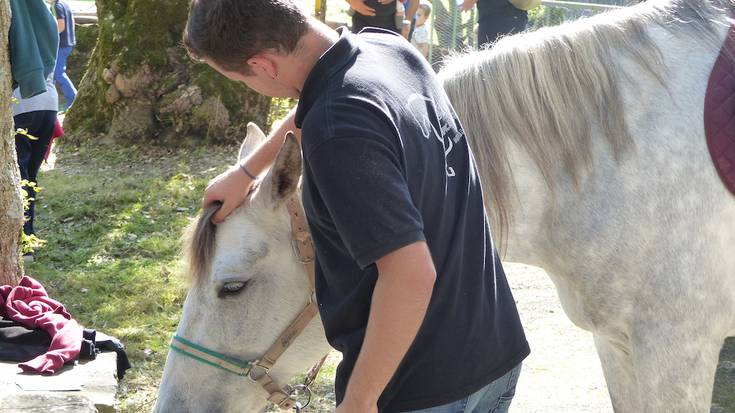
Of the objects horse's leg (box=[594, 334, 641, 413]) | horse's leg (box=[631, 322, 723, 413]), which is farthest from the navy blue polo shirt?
horse's leg (box=[594, 334, 641, 413])

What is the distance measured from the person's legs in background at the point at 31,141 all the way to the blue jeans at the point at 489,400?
4.14 meters

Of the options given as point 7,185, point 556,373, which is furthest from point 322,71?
point 556,373

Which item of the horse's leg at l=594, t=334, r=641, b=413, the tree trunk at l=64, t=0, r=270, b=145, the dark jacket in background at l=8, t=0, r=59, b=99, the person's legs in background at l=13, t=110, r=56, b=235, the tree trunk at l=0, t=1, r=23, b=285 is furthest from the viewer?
the tree trunk at l=64, t=0, r=270, b=145

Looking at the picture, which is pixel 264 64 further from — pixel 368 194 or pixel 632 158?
pixel 632 158

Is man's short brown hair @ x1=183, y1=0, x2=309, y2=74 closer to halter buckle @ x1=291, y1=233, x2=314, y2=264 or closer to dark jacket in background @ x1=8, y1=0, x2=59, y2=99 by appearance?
halter buckle @ x1=291, y1=233, x2=314, y2=264

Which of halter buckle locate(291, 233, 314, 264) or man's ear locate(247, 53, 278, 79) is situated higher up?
man's ear locate(247, 53, 278, 79)

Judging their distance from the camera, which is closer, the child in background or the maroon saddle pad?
the maroon saddle pad

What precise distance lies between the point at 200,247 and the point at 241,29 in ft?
2.36

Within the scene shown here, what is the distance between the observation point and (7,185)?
384cm

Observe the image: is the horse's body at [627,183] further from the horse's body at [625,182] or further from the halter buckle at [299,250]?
the halter buckle at [299,250]

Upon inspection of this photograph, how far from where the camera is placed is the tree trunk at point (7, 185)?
12.6ft

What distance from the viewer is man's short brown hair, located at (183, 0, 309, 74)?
1727mm

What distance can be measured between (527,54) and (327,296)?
1278mm

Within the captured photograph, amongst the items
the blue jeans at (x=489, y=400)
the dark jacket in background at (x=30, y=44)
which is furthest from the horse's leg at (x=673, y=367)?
the dark jacket in background at (x=30, y=44)
